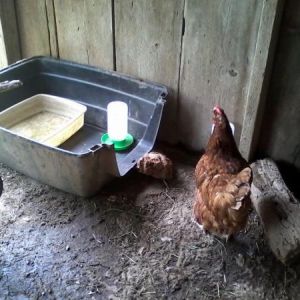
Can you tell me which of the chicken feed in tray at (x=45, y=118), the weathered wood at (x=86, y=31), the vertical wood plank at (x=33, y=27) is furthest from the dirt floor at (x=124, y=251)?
the vertical wood plank at (x=33, y=27)

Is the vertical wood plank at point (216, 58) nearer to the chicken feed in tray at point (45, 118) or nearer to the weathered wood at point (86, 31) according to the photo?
the weathered wood at point (86, 31)

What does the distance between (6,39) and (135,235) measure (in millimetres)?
1327

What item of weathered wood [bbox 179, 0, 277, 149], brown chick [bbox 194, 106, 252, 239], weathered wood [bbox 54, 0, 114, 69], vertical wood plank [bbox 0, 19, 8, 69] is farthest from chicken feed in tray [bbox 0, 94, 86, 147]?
brown chick [bbox 194, 106, 252, 239]

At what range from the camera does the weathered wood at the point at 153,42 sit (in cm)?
174

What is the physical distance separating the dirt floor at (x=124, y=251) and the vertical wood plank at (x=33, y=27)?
81cm

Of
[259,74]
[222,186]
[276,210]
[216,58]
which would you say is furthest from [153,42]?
[276,210]

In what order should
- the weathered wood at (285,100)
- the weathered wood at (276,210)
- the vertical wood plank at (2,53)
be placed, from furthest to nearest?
the vertical wood plank at (2,53) < the weathered wood at (285,100) < the weathered wood at (276,210)

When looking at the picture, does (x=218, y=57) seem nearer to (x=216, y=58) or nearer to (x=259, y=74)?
(x=216, y=58)

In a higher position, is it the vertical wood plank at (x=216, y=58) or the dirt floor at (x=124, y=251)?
the vertical wood plank at (x=216, y=58)

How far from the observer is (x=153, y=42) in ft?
5.99

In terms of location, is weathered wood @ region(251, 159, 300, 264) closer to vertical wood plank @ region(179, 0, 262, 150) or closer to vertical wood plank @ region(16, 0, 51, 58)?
vertical wood plank @ region(179, 0, 262, 150)

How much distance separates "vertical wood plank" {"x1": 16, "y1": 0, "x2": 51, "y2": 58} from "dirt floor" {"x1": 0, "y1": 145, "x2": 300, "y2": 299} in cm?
81

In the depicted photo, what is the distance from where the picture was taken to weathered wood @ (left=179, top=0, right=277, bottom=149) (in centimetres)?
157

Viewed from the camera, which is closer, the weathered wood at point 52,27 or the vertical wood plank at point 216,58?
the vertical wood plank at point 216,58
